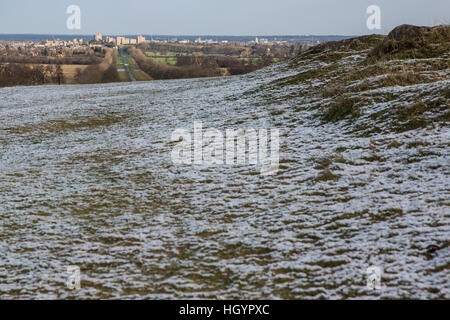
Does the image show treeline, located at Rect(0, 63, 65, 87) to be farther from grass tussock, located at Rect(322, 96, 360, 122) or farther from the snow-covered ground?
grass tussock, located at Rect(322, 96, 360, 122)

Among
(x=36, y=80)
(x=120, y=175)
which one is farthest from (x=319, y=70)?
(x=36, y=80)

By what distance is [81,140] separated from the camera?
1688 centimetres
